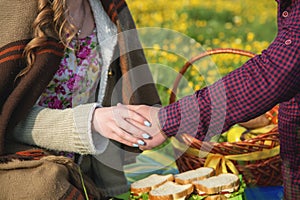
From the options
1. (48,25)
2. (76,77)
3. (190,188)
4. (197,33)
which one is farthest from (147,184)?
(197,33)

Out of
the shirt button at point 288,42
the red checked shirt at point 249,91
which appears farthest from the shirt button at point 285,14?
the shirt button at point 288,42

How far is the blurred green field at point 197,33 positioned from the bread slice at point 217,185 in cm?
116

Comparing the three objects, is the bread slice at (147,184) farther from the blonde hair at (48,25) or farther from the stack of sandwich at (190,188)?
the blonde hair at (48,25)

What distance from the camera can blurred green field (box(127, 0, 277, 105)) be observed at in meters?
3.13

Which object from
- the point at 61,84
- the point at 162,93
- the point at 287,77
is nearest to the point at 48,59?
the point at 61,84

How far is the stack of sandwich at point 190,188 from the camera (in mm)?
1592

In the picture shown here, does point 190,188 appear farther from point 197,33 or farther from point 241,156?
point 197,33

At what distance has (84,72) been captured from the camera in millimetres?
1758

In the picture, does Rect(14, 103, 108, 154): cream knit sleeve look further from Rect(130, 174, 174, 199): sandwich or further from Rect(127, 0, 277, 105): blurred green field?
Rect(127, 0, 277, 105): blurred green field

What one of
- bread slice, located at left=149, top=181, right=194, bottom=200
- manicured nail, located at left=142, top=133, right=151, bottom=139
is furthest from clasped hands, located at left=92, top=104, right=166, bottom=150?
bread slice, located at left=149, top=181, right=194, bottom=200

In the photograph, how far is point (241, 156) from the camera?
1943mm

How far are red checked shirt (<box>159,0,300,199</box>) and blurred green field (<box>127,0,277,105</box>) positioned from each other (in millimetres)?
1350

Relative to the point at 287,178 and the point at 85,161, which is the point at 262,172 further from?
the point at 85,161

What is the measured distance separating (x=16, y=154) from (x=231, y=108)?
59cm
